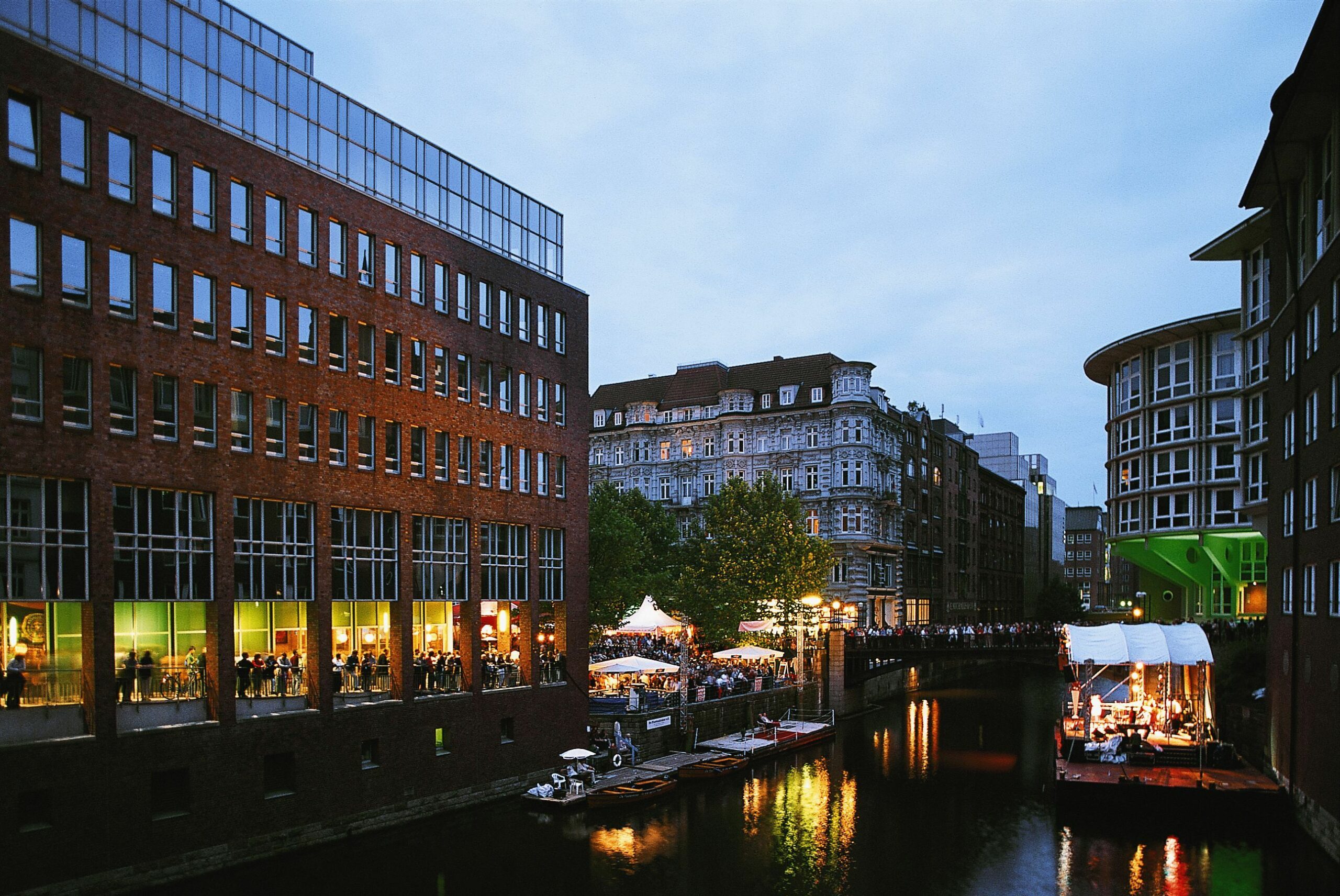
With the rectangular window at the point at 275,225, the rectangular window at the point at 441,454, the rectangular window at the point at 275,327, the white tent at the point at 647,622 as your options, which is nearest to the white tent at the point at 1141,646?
the white tent at the point at 647,622

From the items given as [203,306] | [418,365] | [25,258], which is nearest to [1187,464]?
[418,365]

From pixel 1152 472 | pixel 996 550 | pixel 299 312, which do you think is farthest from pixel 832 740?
pixel 996 550

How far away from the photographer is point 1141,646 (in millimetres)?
43281

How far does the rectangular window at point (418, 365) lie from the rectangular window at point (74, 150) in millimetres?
13085

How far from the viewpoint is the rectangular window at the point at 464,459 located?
137 ft

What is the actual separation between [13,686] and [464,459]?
1825 cm

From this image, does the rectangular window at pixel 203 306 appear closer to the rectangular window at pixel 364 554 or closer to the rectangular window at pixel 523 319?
the rectangular window at pixel 364 554

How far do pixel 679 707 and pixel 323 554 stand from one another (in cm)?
2211

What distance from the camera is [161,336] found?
101ft

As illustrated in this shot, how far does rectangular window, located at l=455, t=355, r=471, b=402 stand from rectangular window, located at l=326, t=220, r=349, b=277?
243 inches

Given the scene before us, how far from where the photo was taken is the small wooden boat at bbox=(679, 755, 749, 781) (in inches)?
1815

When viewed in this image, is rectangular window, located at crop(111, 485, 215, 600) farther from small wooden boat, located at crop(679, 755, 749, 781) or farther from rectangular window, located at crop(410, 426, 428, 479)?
small wooden boat, located at crop(679, 755, 749, 781)

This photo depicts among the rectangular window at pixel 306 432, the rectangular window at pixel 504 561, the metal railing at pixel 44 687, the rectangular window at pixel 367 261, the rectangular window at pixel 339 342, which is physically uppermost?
the rectangular window at pixel 367 261

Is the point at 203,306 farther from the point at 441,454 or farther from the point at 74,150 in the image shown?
the point at 441,454
